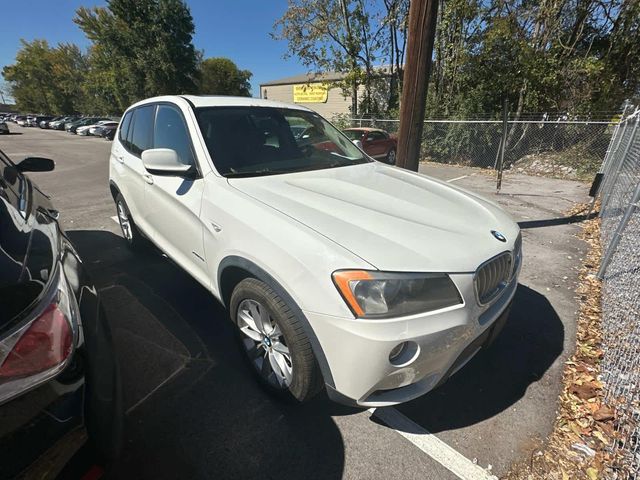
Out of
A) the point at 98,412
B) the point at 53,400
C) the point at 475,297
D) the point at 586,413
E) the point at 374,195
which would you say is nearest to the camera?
the point at 53,400

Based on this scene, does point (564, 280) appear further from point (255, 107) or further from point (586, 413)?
point (255, 107)

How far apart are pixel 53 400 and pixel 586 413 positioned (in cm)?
282

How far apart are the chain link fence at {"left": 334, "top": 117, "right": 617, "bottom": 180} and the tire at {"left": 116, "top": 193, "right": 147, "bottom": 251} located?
12.0m

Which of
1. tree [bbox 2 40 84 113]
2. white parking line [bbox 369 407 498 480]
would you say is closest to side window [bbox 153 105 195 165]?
white parking line [bbox 369 407 498 480]

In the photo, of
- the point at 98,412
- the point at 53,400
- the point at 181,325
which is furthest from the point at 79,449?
the point at 181,325

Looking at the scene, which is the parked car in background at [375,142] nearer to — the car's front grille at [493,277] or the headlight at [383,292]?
the car's front grille at [493,277]

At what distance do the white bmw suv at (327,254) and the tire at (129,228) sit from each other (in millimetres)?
1051

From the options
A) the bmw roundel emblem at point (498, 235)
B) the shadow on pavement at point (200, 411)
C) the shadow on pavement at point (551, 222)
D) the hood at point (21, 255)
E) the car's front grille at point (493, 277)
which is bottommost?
the shadow on pavement at point (551, 222)

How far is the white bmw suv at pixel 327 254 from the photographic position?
57.6 inches

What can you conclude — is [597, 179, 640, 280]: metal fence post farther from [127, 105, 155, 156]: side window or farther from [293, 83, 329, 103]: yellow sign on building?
[293, 83, 329, 103]: yellow sign on building

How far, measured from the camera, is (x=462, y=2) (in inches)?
501

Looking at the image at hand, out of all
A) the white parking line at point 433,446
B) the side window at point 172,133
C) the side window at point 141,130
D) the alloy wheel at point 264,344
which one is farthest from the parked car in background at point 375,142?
the white parking line at point 433,446

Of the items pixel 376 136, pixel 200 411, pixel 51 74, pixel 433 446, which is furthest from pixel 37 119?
pixel 433 446

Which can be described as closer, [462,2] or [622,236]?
[622,236]
